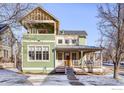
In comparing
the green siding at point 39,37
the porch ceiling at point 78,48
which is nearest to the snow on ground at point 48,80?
the porch ceiling at point 78,48

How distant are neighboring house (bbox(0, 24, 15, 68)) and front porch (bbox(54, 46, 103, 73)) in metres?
0.86

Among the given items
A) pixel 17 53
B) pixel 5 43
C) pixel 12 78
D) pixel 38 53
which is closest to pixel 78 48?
pixel 38 53

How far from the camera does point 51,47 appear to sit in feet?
21.7

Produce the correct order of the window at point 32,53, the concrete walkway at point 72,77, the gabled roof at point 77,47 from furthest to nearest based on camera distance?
1. the window at point 32,53
2. the concrete walkway at point 72,77
3. the gabled roof at point 77,47

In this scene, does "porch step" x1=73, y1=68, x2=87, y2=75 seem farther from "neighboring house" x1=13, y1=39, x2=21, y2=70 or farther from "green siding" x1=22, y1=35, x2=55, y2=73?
"neighboring house" x1=13, y1=39, x2=21, y2=70

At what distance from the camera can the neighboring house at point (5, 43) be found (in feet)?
21.5

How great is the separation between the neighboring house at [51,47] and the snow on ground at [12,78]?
160 mm

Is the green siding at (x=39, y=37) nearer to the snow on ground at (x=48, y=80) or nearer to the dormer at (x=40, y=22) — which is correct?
the dormer at (x=40, y=22)

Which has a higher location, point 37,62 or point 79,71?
point 37,62

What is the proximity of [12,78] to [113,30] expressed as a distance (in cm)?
201

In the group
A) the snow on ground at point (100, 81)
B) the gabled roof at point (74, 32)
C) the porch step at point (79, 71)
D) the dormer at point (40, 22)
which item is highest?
the dormer at point (40, 22)

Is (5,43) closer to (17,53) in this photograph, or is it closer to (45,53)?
(17,53)
